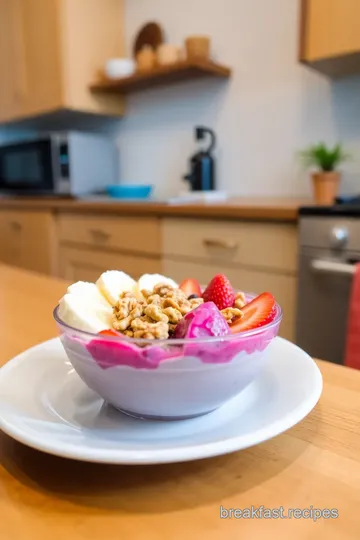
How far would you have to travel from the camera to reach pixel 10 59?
268cm

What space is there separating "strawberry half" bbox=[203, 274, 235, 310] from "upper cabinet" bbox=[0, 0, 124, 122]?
2.15 m

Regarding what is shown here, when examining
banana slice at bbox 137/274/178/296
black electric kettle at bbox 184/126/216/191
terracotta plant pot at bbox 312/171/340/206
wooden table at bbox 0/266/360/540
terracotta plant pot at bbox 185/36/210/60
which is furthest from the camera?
black electric kettle at bbox 184/126/216/191

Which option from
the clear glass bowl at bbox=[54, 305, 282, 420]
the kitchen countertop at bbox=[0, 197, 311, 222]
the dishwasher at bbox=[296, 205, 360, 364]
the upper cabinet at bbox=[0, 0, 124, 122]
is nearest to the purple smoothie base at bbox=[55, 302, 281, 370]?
the clear glass bowl at bbox=[54, 305, 282, 420]

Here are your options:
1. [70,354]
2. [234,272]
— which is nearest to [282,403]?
[70,354]

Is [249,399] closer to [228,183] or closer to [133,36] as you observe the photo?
[228,183]

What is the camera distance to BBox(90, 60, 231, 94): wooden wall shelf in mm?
2052

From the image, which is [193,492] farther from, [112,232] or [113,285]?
[112,232]

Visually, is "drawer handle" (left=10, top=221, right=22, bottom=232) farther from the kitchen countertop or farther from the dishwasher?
the dishwasher

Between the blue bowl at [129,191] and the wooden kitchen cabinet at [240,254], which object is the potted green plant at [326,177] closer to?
the wooden kitchen cabinet at [240,254]

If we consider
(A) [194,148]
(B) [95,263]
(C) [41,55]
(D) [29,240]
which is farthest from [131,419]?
(C) [41,55]

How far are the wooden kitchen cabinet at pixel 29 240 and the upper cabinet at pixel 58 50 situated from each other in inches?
22.8

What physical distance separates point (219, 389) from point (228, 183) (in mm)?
1951

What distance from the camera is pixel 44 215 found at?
235 cm

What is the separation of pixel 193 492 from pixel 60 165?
220cm
